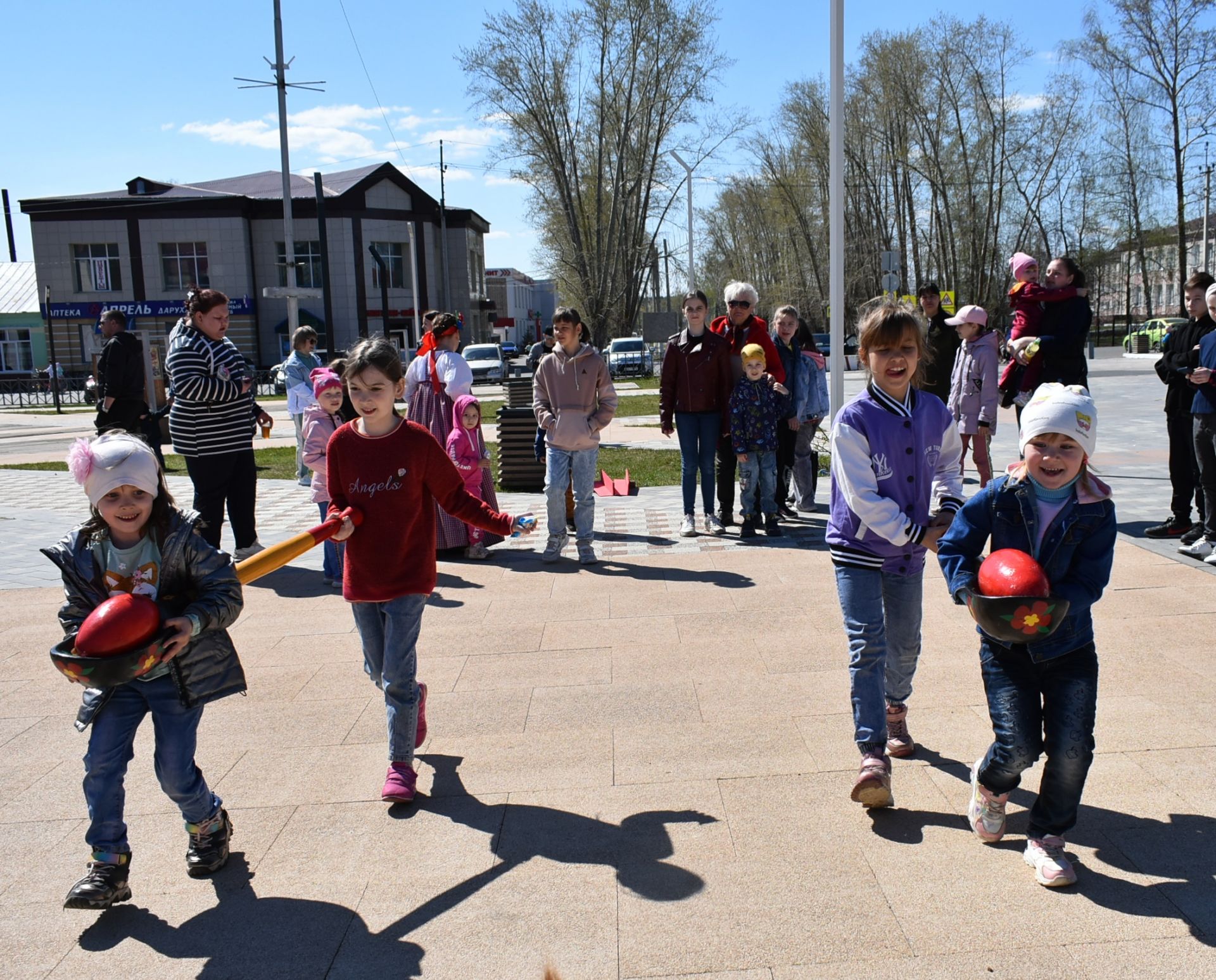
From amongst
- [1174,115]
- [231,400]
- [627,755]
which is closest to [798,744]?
[627,755]

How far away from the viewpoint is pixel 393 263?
59.0 m

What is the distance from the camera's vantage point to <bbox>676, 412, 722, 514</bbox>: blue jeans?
8.65 metres

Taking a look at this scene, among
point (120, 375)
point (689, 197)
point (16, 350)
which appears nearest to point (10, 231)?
point (16, 350)

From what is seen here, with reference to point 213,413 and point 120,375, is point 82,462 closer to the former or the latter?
point 213,413

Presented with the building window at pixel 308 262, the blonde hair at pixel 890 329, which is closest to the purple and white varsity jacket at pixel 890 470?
the blonde hair at pixel 890 329

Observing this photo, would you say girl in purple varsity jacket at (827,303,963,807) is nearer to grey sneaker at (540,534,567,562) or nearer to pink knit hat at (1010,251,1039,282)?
grey sneaker at (540,534,567,562)

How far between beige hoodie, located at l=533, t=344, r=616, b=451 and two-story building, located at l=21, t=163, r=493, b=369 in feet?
159

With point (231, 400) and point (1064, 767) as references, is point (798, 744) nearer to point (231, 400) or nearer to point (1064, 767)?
point (1064, 767)

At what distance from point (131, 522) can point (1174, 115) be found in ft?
168

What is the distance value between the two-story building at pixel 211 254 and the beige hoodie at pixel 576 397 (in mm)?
48393

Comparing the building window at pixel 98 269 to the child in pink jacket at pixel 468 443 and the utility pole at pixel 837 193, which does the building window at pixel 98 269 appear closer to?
the utility pole at pixel 837 193

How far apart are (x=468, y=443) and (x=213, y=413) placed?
1.84 metres

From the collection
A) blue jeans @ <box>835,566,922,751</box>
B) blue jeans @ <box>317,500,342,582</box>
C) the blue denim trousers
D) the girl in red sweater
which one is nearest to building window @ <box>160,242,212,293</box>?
blue jeans @ <box>317,500,342,582</box>

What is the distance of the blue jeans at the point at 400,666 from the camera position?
4023 mm
